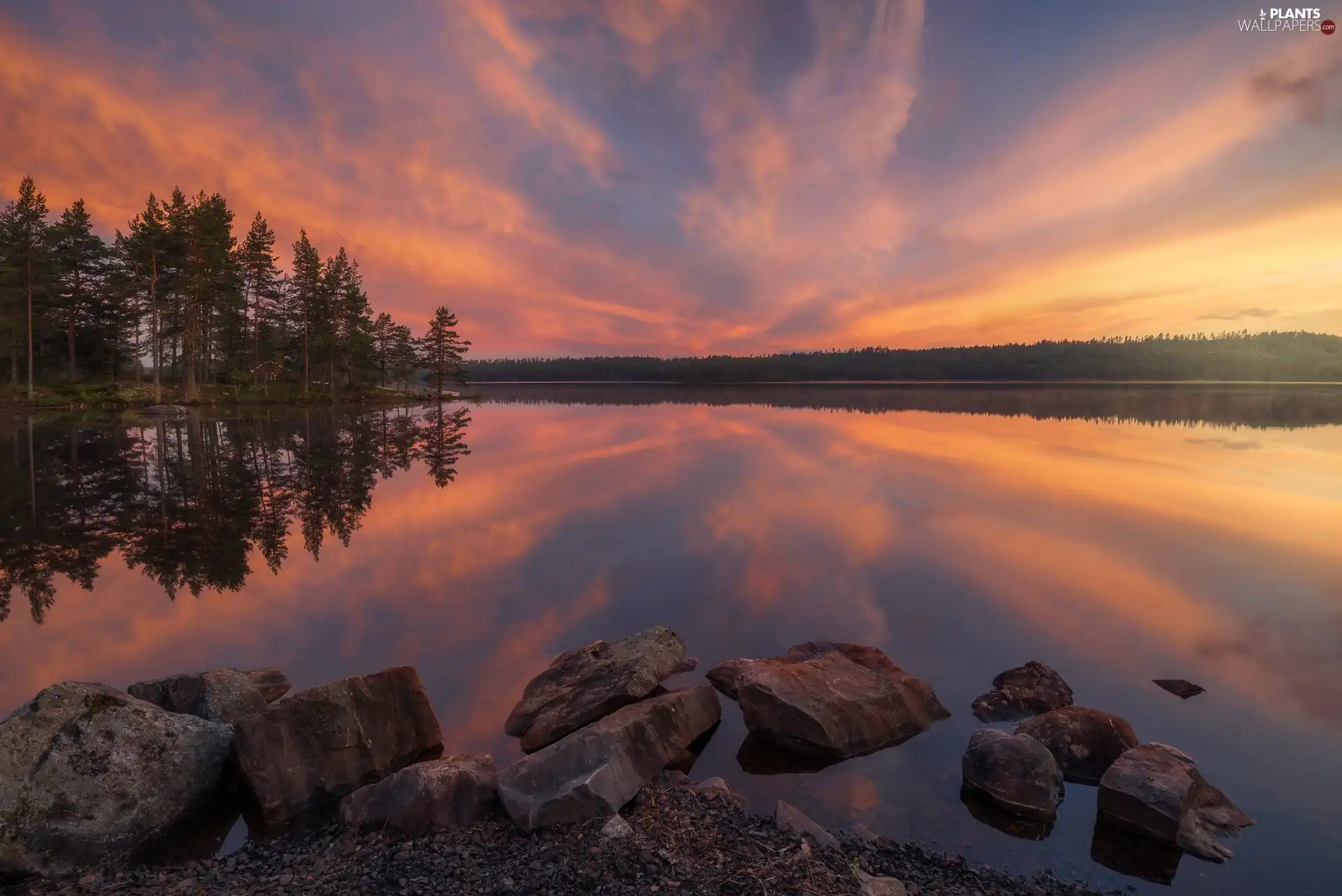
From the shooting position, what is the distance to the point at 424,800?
5.57 metres

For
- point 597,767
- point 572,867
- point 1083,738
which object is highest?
point 597,767

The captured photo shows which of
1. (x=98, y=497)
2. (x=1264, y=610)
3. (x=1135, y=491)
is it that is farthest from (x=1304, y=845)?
(x=98, y=497)

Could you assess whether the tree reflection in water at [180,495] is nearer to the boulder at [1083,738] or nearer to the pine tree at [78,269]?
the boulder at [1083,738]

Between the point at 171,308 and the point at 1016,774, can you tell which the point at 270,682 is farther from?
the point at 171,308

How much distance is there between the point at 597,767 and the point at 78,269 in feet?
285

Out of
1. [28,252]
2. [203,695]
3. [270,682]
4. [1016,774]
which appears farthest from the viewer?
[28,252]

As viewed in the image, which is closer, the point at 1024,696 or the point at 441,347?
the point at 1024,696

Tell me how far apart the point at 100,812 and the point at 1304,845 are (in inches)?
442

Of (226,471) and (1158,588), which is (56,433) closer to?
(226,471)

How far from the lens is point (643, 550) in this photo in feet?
51.6

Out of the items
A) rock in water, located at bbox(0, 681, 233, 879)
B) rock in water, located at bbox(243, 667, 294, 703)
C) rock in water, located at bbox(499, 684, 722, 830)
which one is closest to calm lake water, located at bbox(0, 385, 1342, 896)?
rock in water, located at bbox(243, 667, 294, 703)

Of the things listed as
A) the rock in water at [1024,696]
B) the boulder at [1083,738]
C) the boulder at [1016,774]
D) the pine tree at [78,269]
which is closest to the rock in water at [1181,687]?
the rock in water at [1024,696]

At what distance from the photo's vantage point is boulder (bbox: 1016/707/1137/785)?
22.8ft

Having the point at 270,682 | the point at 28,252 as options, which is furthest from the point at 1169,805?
the point at 28,252
